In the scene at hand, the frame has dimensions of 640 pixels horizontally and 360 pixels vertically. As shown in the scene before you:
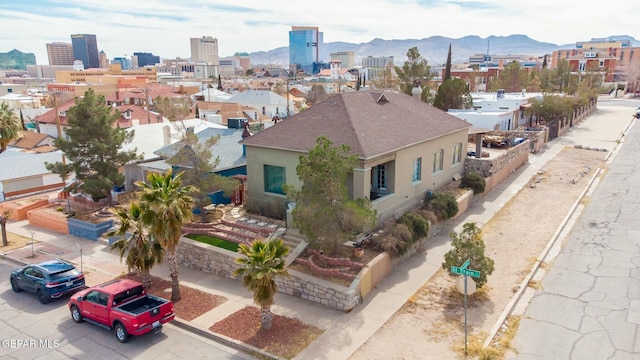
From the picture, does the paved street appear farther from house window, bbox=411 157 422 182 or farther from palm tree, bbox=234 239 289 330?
house window, bbox=411 157 422 182

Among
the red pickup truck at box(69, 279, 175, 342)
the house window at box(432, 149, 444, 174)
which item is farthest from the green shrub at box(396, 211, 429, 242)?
the red pickup truck at box(69, 279, 175, 342)

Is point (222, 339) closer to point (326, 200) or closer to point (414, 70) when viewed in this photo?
point (326, 200)

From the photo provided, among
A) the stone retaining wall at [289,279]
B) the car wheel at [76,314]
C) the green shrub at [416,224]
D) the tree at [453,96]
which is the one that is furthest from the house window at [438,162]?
the tree at [453,96]

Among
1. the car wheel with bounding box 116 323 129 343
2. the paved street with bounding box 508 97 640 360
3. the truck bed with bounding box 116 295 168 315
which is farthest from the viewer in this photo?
the truck bed with bounding box 116 295 168 315

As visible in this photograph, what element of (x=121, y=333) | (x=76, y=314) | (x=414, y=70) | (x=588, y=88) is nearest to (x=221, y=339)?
(x=121, y=333)

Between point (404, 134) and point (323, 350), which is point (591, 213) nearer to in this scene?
point (404, 134)

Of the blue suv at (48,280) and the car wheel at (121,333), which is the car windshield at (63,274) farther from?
the car wheel at (121,333)

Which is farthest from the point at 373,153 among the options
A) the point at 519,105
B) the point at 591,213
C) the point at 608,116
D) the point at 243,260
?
the point at 608,116
